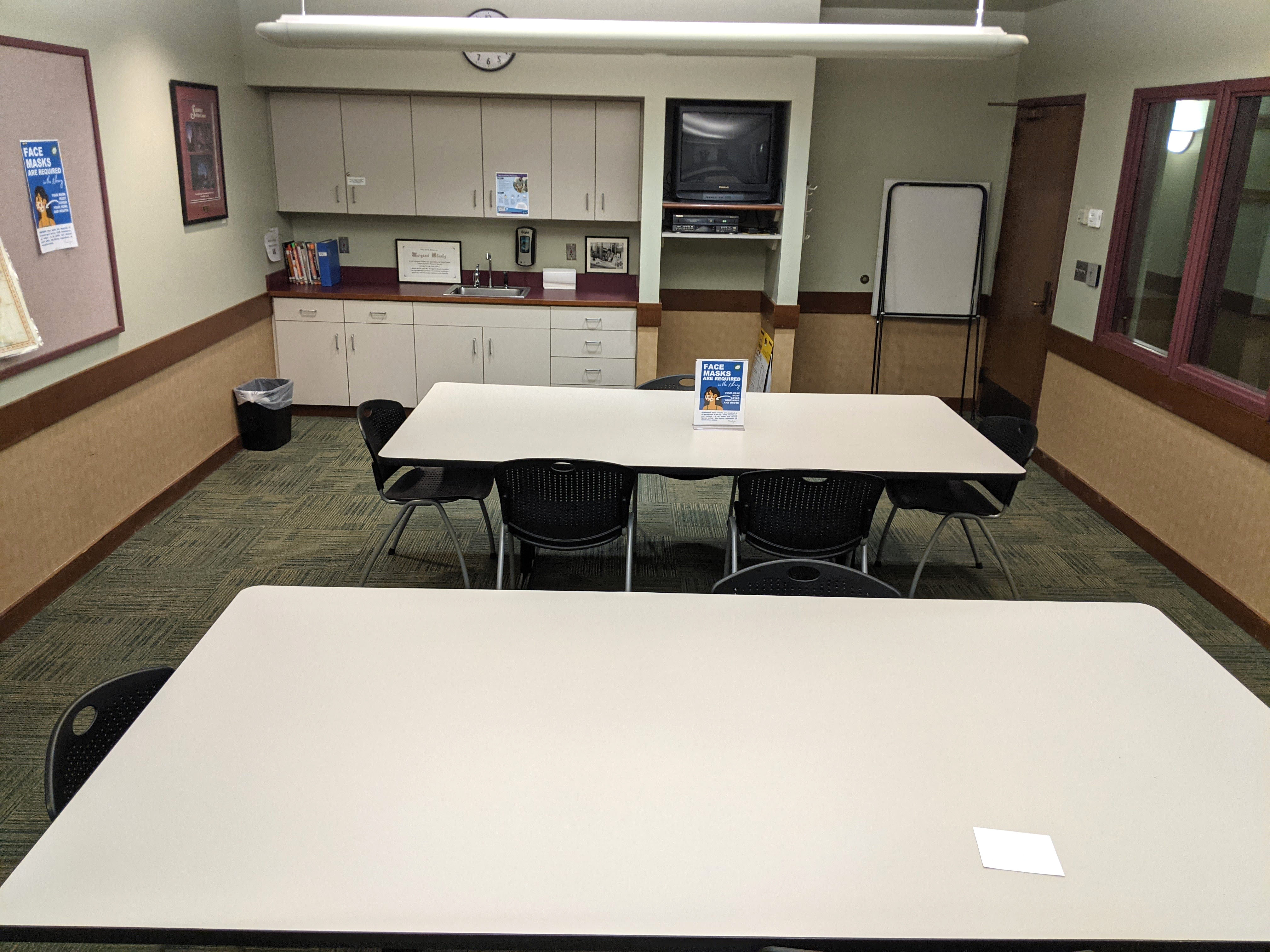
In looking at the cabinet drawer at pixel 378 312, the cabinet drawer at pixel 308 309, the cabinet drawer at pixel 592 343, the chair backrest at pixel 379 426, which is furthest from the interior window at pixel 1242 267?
the cabinet drawer at pixel 308 309

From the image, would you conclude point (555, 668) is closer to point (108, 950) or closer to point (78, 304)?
point (108, 950)

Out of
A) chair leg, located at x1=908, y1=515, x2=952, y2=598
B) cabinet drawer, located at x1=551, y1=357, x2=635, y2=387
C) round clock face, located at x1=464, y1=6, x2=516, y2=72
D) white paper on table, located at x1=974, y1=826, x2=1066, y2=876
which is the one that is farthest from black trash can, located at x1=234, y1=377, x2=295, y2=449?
white paper on table, located at x1=974, y1=826, x2=1066, y2=876

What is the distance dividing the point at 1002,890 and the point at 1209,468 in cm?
354

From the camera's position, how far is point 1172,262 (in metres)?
4.78

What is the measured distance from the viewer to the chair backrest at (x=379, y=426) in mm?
3896

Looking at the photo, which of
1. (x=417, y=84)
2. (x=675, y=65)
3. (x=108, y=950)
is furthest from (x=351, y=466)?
(x=108, y=950)

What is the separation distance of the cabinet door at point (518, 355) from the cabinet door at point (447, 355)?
7cm

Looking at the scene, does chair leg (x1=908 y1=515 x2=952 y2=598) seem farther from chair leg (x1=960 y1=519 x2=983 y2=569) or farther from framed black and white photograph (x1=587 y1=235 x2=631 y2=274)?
framed black and white photograph (x1=587 y1=235 x2=631 y2=274)

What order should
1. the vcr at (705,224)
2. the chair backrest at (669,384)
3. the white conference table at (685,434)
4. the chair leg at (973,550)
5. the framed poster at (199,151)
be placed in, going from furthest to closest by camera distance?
the vcr at (705,224) → the framed poster at (199,151) → the chair backrest at (669,384) → the chair leg at (973,550) → the white conference table at (685,434)

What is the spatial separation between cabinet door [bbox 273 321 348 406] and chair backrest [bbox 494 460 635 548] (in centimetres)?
345

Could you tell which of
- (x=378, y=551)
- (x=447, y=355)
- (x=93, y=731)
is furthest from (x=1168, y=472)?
(x=93, y=731)

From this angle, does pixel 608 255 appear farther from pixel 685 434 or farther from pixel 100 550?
pixel 100 550

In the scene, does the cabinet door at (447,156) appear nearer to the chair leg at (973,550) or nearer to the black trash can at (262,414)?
the black trash can at (262,414)

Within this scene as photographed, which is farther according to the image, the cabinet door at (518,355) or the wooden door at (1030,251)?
the cabinet door at (518,355)
